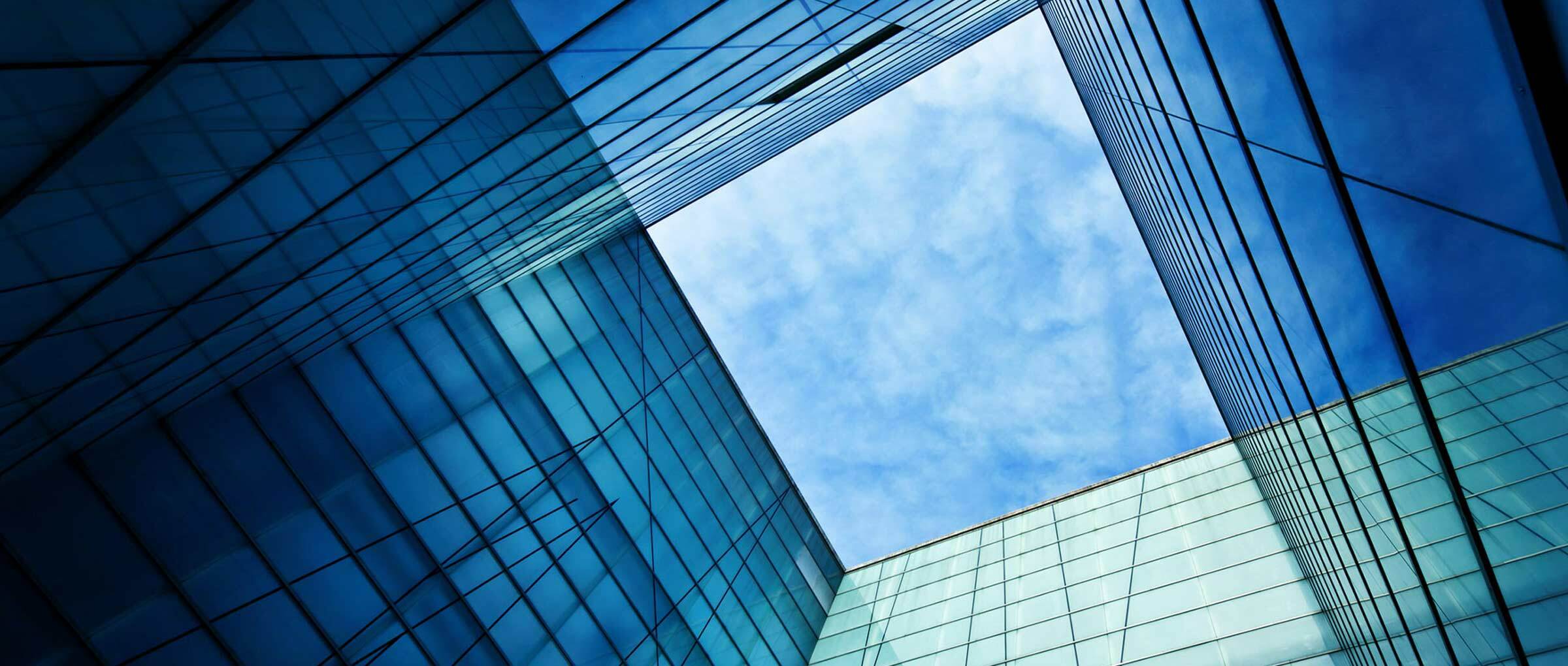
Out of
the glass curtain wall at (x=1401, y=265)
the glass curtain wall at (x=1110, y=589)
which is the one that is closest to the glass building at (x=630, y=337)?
the glass curtain wall at (x=1401, y=265)

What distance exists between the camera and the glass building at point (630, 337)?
559cm

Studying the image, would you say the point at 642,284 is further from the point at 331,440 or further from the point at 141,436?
the point at 141,436

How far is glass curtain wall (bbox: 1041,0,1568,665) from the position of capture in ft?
14.3

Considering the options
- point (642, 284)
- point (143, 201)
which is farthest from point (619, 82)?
point (642, 284)

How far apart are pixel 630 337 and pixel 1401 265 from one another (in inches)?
958

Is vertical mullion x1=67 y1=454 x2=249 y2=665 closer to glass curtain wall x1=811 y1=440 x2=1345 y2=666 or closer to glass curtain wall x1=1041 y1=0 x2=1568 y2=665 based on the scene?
glass curtain wall x1=1041 y1=0 x2=1568 y2=665

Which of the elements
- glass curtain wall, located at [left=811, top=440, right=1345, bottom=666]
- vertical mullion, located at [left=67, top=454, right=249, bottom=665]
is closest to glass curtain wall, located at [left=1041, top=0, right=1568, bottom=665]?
glass curtain wall, located at [left=811, top=440, right=1345, bottom=666]

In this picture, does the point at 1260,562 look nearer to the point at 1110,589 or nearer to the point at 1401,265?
the point at 1110,589

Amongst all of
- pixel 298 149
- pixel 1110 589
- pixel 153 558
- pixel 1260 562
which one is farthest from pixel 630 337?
pixel 1260 562

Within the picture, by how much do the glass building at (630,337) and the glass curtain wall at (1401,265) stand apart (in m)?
0.05

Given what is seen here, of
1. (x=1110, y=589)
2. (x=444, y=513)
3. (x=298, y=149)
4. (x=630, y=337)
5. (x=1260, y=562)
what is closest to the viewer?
(x=298, y=149)

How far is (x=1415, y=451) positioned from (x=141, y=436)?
19.2 metres

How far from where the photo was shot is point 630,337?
92.9 feet

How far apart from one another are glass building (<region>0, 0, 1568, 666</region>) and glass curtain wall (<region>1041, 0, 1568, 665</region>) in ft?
0.15
